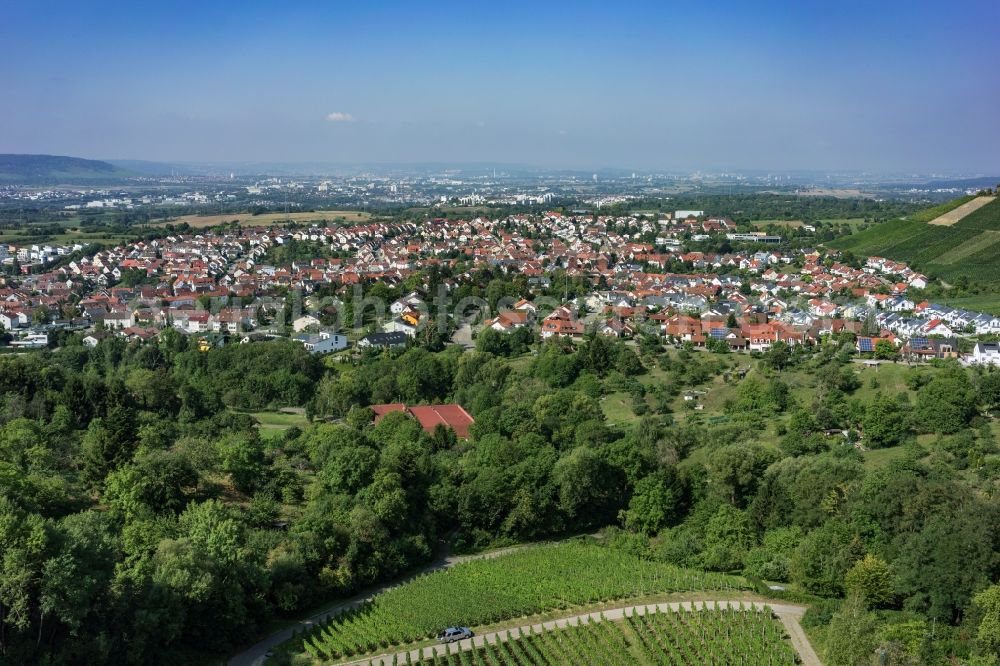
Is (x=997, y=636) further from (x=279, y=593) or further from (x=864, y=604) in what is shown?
(x=279, y=593)

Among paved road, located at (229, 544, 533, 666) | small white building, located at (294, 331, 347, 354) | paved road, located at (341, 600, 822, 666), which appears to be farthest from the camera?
small white building, located at (294, 331, 347, 354)

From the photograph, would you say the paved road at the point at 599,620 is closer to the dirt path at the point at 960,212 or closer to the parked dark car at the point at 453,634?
the parked dark car at the point at 453,634

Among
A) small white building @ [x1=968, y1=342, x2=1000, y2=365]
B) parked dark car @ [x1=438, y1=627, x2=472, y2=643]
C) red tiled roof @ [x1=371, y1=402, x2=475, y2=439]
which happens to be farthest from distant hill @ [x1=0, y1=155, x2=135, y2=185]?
parked dark car @ [x1=438, y1=627, x2=472, y2=643]

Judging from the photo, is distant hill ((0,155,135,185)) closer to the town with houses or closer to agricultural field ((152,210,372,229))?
agricultural field ((152,210,372,229))

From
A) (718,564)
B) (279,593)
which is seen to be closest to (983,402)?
(718,564)

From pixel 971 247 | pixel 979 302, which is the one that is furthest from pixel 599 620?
pixel 971 247

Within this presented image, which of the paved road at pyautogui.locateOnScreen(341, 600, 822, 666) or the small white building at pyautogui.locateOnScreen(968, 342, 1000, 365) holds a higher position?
the small white building at pyautogui.locateOnScreen(968, 342, 1000, 365)

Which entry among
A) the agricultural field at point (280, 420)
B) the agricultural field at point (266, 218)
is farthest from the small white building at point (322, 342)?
the agricultural field at point (266, 218)
